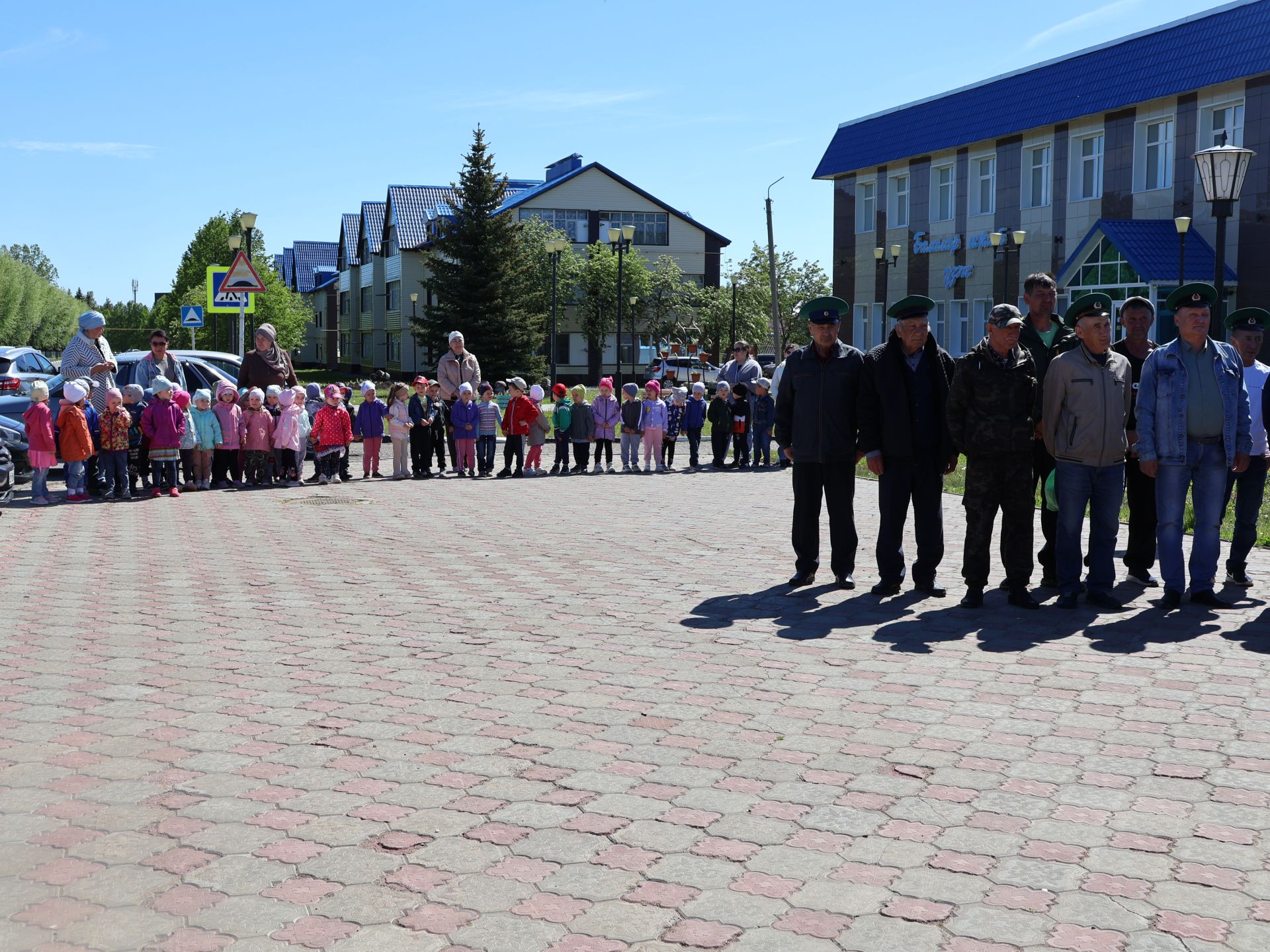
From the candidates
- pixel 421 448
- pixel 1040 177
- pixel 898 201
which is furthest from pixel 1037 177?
pixel 421 448

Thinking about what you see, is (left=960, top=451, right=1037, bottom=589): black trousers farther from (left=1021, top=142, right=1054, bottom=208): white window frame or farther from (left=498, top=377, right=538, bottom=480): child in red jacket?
(left=1021, top=142, right=1054, bottom=208): white window frame

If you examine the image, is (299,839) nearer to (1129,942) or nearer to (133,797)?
(133,797)

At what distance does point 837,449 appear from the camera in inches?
363

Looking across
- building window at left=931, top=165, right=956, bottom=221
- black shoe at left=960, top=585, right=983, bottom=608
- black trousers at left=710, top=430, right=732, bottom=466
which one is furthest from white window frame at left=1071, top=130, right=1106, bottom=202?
black shoe at left=960, top=585, right=983, bottom=608

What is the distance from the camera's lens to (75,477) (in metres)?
15.9

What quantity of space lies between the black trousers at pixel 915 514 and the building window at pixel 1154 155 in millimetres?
25629

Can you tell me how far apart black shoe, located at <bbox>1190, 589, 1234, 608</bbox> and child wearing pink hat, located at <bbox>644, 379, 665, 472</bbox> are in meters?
13.4

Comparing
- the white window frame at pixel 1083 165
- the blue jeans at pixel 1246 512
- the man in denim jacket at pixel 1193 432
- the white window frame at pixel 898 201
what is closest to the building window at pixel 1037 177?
the white window frame at pixel 1083 165

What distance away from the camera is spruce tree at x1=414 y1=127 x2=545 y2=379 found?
4881cm

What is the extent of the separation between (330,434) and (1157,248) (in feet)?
68.5

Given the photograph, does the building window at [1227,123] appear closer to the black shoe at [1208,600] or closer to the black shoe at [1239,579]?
the black shoe at [1239,579]

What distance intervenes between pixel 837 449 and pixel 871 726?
3.76 m

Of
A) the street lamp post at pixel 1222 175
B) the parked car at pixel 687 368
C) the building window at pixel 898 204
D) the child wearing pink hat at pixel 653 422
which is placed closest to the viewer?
the street lamp post at pixel 1222 175

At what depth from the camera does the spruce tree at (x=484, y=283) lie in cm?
4881
